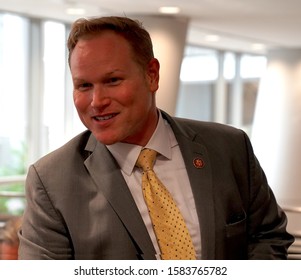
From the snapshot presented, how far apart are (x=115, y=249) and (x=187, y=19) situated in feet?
17.1

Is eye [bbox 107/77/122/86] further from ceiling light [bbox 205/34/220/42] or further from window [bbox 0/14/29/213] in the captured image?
ceiling light [bbox 205/34/220/42]

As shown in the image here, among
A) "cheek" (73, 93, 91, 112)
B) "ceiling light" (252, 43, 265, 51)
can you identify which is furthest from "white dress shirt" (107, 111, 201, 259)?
"ceiling light" (252, 43, 265, 51)

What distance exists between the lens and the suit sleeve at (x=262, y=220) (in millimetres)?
1242

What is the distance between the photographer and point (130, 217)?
1.12 metres

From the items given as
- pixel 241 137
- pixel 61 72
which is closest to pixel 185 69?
pixel 61 72

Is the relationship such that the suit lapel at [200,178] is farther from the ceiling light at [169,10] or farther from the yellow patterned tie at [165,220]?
the ceiling light at [169,10]

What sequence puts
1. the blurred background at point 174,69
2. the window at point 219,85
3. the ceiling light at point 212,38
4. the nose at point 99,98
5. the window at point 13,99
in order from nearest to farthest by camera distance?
the nose at point 99,98 < the blurred background at point 174,69 < the window at point 13,99 < the ceiling light at point 212,38 < the window at point 219,85

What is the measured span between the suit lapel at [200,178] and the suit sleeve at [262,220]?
0.09 meters

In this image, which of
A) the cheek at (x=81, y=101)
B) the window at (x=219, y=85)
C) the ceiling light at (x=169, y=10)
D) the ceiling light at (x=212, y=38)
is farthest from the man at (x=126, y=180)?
the window at (x=219, y=85)

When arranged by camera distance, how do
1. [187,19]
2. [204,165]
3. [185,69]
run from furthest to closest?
[185,69], [187,19], [204,165]

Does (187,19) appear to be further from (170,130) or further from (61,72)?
(170,130)

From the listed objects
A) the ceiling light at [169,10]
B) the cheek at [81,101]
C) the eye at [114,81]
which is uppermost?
the ceiling light at [169,10]

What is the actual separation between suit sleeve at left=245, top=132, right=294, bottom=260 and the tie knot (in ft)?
0.57

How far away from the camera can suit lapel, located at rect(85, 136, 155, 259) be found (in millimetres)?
1115
